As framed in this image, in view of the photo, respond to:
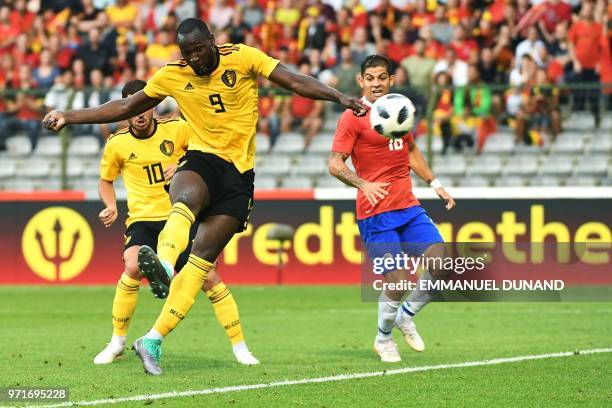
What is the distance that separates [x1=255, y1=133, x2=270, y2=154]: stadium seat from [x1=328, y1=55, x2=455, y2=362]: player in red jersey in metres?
8.40

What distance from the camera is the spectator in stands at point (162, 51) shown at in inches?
800

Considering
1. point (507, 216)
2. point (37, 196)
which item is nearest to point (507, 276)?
point (507, 216)

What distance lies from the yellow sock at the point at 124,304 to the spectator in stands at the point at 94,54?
432 inches

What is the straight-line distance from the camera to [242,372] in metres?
8.95

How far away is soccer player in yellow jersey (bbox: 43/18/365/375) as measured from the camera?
8594 millimetres

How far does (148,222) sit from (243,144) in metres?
1.64

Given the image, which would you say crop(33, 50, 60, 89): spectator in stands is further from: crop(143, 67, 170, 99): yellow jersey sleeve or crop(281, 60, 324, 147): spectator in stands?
crop(143, 67, 170, 99): yellow jersey sleeve

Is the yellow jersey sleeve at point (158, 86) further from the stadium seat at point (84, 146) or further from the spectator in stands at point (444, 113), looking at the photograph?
the stadium seat at point (84, 146)

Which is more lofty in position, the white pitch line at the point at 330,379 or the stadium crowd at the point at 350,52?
the stadium crowd at the point at 350,52

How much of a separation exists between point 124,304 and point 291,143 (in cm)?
879

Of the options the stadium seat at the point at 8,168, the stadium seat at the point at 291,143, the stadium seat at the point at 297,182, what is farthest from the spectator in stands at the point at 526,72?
the stadium seat at the point at 8,168

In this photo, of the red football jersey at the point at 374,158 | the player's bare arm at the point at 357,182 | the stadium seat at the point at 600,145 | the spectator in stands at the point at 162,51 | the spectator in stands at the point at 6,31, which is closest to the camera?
the player's bare arm at the point at 357,182

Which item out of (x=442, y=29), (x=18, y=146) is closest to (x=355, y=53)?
(x=442, y=29)

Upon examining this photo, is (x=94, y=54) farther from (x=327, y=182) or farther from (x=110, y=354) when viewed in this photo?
(x=110, y=354)
